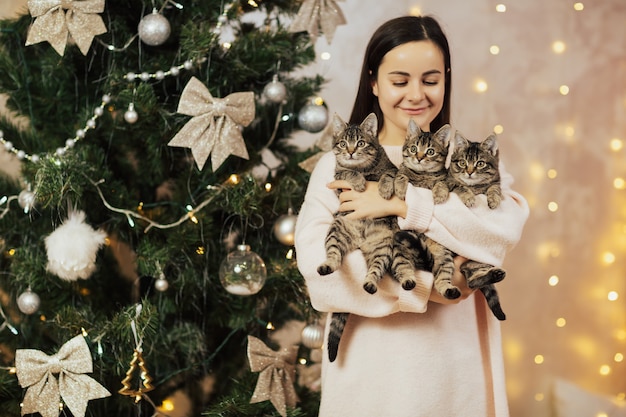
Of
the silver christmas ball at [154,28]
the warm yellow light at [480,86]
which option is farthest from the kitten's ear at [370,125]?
the warm yellow light at [480,86]

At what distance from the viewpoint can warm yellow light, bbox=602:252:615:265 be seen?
2.92m

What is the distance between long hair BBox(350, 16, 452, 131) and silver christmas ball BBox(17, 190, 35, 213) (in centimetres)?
82

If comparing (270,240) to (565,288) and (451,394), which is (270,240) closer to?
(451,394)

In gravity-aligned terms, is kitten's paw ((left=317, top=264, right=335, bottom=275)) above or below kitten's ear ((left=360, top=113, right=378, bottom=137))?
below

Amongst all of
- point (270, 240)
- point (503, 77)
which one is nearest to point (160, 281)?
point (270, 240)

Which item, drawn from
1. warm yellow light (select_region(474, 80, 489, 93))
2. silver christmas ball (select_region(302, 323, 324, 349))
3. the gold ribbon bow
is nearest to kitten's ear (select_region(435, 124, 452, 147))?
silver christmas ball (select_region(302, 323, 324, 349))

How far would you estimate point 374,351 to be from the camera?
4.72 feet

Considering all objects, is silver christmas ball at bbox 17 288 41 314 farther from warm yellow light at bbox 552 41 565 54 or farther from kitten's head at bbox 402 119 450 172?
warm yellow light at bbox 552 41 565 54

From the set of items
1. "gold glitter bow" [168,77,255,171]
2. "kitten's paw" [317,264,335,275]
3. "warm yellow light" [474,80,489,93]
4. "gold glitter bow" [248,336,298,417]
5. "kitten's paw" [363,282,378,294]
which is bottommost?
"gold glitter bow" [248,336,298,417]

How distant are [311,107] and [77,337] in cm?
84

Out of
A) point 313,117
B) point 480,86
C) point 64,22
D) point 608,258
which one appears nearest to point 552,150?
point 480,86

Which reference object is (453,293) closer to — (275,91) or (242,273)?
(242,273)

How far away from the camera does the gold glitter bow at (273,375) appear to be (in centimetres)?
184

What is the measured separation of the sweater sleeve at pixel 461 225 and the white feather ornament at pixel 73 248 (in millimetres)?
794
